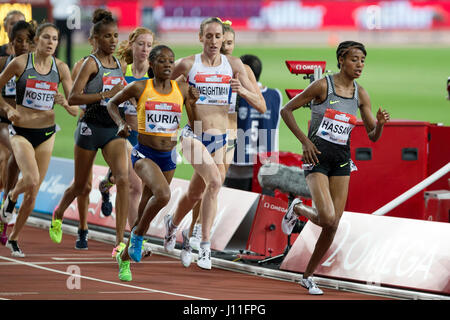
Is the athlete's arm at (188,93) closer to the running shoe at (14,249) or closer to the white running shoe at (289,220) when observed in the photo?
→ the white running shoe at (289,220)

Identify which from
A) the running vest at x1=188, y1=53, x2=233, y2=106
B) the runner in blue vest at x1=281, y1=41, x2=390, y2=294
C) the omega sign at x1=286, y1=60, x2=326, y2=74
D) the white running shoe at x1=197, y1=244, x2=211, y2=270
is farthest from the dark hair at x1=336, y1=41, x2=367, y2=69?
the white running shoe at x1=197, y1=244, x2=211, y2=270

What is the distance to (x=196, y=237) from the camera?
430 inches

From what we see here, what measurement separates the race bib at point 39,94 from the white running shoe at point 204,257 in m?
2.34

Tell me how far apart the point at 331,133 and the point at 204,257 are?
204 cm

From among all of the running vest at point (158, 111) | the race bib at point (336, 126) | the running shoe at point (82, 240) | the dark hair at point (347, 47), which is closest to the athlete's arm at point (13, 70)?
the running shoe at point (82, 240)

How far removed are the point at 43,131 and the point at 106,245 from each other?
163 centimetres

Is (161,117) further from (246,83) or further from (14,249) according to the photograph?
(14,249)

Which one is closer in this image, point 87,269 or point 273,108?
point 87,269

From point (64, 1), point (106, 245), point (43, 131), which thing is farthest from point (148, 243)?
point (64, 1)

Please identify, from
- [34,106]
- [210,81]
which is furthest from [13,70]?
[210,81]

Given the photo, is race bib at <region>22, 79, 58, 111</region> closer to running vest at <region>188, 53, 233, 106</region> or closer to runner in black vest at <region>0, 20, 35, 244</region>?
runner in black vest at <region>0, 20, 35, 244</region>

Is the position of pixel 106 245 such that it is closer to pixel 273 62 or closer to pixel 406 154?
pixel 406 154

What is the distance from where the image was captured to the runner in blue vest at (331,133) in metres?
9.14

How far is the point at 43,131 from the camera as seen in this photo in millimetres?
11117
